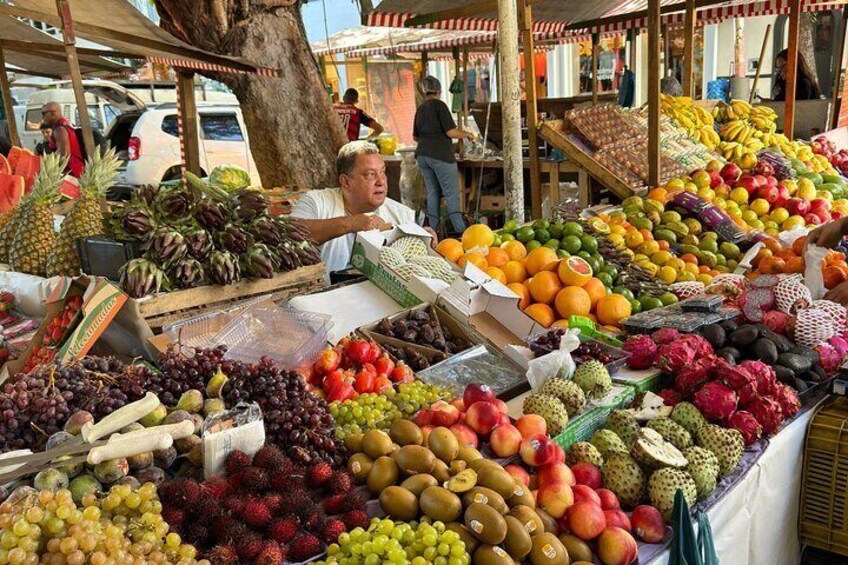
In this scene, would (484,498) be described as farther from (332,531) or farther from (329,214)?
(329,214)

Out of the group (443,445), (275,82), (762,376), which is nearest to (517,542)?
(443,445)

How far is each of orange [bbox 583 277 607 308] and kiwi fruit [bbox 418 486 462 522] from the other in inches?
77.7

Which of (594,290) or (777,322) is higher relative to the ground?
(594,290)

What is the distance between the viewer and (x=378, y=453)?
198cm

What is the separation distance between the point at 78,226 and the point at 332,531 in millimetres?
2650

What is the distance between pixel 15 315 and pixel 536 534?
3086 millimetres

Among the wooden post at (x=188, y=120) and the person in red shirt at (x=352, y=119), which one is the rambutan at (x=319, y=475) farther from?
the person in red shirt at (x=352, y=119)

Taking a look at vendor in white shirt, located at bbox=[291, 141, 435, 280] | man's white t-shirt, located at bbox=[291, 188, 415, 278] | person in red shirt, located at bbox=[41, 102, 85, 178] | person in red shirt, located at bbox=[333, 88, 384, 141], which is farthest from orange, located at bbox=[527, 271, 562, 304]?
person in red shirt, located at bbox=[333, 88, 384, 141]

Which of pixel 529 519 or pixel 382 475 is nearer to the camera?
pixel 529 519

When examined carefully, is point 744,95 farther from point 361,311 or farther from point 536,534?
point 536,534

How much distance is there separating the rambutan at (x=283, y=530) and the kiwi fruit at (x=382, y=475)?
10.3 inches

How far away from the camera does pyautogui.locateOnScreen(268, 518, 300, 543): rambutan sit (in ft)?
5.49

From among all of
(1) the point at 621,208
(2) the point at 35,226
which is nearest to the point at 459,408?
(2) the point at 35,226

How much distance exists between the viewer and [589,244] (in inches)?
161
